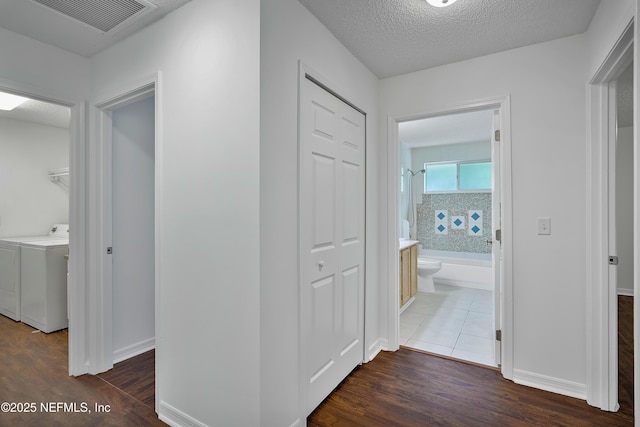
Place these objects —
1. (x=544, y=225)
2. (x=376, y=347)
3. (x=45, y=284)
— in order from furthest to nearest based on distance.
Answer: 1. (x=45, y=284)
2. (x=376, y=347)
3. (x=544, y=225)

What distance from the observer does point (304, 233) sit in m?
1.75

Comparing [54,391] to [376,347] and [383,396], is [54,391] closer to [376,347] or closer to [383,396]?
[383,396]

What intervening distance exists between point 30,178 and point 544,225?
5507mm

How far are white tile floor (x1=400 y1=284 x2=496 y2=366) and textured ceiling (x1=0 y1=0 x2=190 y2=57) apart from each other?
3117 mm

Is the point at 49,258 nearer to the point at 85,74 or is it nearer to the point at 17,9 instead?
the point at 85,74

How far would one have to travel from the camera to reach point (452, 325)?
130 inches

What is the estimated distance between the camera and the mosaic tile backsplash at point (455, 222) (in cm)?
532

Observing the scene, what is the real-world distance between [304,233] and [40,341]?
9.55 feet

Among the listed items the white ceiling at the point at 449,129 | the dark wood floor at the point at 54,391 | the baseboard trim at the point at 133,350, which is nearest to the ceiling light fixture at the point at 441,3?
the white ceiling at the point at 449,129

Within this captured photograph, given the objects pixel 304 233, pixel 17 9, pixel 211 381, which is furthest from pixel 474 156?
pixel 17 9

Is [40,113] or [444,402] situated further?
[40,113]

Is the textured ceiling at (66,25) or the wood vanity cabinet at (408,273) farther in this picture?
the wood vanity cabinet at (408,273)

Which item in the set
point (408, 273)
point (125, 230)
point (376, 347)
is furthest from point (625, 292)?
point (125, 230)

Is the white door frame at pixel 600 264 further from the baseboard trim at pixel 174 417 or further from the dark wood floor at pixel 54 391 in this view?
the dark wood floor at pixel 54 391
